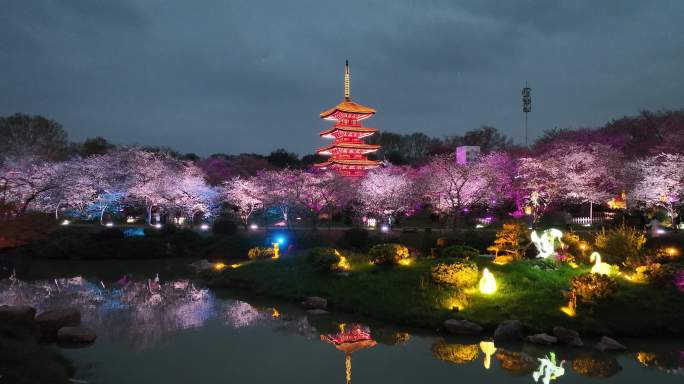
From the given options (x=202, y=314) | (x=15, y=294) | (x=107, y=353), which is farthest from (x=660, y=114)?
(x=15, y=294)

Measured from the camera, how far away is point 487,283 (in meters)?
19.1

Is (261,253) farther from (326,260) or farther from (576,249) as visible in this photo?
(576,249)

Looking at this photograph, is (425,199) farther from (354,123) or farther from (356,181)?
(354,123)

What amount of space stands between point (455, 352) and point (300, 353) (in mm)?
5153

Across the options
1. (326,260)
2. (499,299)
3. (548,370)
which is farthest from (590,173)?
(548,370)

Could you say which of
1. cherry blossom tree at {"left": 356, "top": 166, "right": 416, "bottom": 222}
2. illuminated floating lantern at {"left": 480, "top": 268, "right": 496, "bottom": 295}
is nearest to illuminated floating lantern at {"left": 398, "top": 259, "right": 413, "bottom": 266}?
illuminated floating lantern at {"left": 480, "top": 268, "right": 496, "bottom": 295}

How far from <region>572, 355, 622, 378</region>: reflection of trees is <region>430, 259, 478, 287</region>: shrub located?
5.49m

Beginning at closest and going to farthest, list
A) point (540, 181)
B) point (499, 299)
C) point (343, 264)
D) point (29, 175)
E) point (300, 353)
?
1. point (300, 353)
2. point (499, 299)
3. point (343, 264)
4. point (29, 175)
5. point (540, 181)

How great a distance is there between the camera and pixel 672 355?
1503 centimetres

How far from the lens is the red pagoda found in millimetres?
59469

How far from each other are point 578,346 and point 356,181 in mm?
37110

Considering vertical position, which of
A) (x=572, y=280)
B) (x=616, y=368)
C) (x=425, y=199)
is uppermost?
(x=425, y=199)

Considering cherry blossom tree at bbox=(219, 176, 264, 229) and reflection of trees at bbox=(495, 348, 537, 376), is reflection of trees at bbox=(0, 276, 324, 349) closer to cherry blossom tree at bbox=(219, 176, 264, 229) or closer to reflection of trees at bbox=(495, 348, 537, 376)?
reflection of trees at bbox=(495, 348, 537, 376)

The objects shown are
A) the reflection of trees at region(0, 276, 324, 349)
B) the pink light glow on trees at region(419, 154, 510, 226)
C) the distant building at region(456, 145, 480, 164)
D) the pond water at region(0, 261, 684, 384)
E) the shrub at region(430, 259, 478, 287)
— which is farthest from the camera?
the distant building at region(456, 145, 480, 164)
